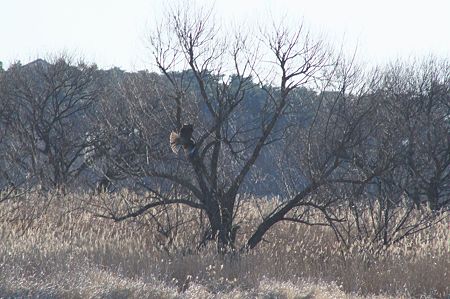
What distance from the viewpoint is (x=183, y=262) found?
1188 centimetres

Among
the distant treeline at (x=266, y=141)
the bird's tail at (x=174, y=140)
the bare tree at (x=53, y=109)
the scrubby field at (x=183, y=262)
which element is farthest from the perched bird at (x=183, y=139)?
the bare tree at (x=53, y=109)

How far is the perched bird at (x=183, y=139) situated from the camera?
12.7 m

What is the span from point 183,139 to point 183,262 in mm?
1906

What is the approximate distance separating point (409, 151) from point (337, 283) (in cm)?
593

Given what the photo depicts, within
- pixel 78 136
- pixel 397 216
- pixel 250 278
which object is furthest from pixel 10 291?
pixel 78 136

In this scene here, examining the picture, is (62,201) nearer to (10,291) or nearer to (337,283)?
Answer: (337,283)

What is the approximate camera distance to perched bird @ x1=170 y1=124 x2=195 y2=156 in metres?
12.7

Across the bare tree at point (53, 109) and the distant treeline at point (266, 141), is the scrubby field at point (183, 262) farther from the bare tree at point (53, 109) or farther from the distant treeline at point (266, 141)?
the bare tree at point (53, 109)

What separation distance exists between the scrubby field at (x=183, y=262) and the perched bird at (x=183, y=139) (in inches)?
56.4

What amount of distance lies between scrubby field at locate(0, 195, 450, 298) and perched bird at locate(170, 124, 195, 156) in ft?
4.70

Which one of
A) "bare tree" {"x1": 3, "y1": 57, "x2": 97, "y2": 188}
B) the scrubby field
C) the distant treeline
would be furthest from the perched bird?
"bare tree" {"x1": 3, "y1": 57, "x2": 97, "y2": 188}

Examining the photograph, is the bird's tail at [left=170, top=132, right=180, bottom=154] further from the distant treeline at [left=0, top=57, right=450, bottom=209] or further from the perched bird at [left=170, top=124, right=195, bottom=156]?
the distant treeline at [left=0, top=57, right=450, bottom=209]

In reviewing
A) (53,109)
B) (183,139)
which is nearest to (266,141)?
(183,139)

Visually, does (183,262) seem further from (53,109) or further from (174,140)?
(53,109)
